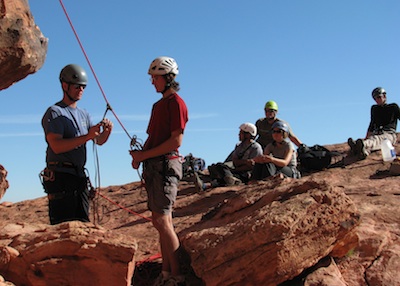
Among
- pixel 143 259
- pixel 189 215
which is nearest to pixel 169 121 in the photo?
pixel 143 259

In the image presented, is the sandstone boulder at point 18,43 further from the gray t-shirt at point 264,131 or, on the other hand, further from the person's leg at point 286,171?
the gray t-shirt at point 264,131

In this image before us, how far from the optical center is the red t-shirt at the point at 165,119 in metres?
5.30

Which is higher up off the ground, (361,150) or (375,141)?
(375,141)

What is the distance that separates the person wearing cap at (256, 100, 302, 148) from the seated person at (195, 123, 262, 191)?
100 cm

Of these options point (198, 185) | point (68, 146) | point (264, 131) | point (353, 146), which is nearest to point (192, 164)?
point (198, 185)

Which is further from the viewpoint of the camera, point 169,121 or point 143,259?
point 143,259

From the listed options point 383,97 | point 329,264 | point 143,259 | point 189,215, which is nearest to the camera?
point 329,264

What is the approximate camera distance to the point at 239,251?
18.2 ft

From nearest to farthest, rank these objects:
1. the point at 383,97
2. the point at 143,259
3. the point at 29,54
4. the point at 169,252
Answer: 1. the point at 29,54
2. the point at 169,252
3. the point at 143,259
4. the point at 383,97

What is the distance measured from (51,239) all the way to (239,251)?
6.29ft

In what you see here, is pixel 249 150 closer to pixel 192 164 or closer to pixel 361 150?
pixel 192 164

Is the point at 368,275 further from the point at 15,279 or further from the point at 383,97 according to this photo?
the point at 383,97

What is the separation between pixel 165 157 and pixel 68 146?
977mm

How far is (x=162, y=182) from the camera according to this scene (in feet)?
17.8
